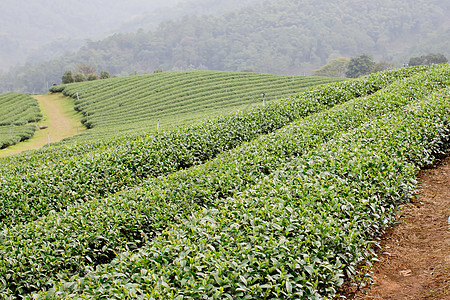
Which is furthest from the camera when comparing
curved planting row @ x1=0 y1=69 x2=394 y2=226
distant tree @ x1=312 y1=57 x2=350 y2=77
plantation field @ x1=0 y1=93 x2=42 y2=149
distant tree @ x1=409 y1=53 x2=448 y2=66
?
distant tree @ x1=312 y1=57 x2=350 y2=77

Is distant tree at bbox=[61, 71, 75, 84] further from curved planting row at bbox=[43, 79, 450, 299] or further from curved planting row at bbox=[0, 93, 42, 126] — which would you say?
curved planting row at bbox=[43, 79, 450, 299]

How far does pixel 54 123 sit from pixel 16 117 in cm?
516

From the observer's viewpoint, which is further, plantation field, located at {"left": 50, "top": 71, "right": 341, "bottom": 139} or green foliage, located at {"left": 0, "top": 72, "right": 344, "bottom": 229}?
plantation field, located at {"left": 50, "top": 71, "right": 341, "bottom": 139}

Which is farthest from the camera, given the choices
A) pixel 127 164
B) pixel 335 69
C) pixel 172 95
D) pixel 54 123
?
pixel 335 69

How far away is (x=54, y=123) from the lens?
119ft

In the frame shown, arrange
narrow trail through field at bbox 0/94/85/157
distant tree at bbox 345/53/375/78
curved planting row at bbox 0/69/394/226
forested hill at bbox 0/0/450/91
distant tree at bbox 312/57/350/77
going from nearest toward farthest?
curved planting row at bbox 0/69/394/226, narrow trail through field at bbox 0/94/85/157, distant tree at bbox 345/53/375/78, distant tree at bbox 312/57/350/77, forested hill at bbox 0/0/450/91

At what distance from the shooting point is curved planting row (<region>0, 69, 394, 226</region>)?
8.95m

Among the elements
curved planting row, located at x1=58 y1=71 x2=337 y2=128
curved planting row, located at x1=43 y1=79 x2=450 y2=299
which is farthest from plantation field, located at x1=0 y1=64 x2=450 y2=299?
curved planting row, located at x1=58 y1=71 x2=337 y2=128

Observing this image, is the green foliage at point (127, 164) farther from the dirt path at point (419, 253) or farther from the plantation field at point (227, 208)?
the dirt path at point (419, 253)

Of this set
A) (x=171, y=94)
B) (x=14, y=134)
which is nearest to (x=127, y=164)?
(x=14, y=134)

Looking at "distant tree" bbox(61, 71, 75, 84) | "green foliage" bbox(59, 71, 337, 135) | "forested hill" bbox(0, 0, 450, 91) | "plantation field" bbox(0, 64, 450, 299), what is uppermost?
"forested hill" bbox(0, 0, 450, 91)

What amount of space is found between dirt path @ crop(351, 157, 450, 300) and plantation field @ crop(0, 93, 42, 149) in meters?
29.6

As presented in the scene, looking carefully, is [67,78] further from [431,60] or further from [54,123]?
[431,60]

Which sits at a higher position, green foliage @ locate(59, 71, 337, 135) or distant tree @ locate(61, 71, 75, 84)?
distant tree @ locate(61, 71, 75, 84)
